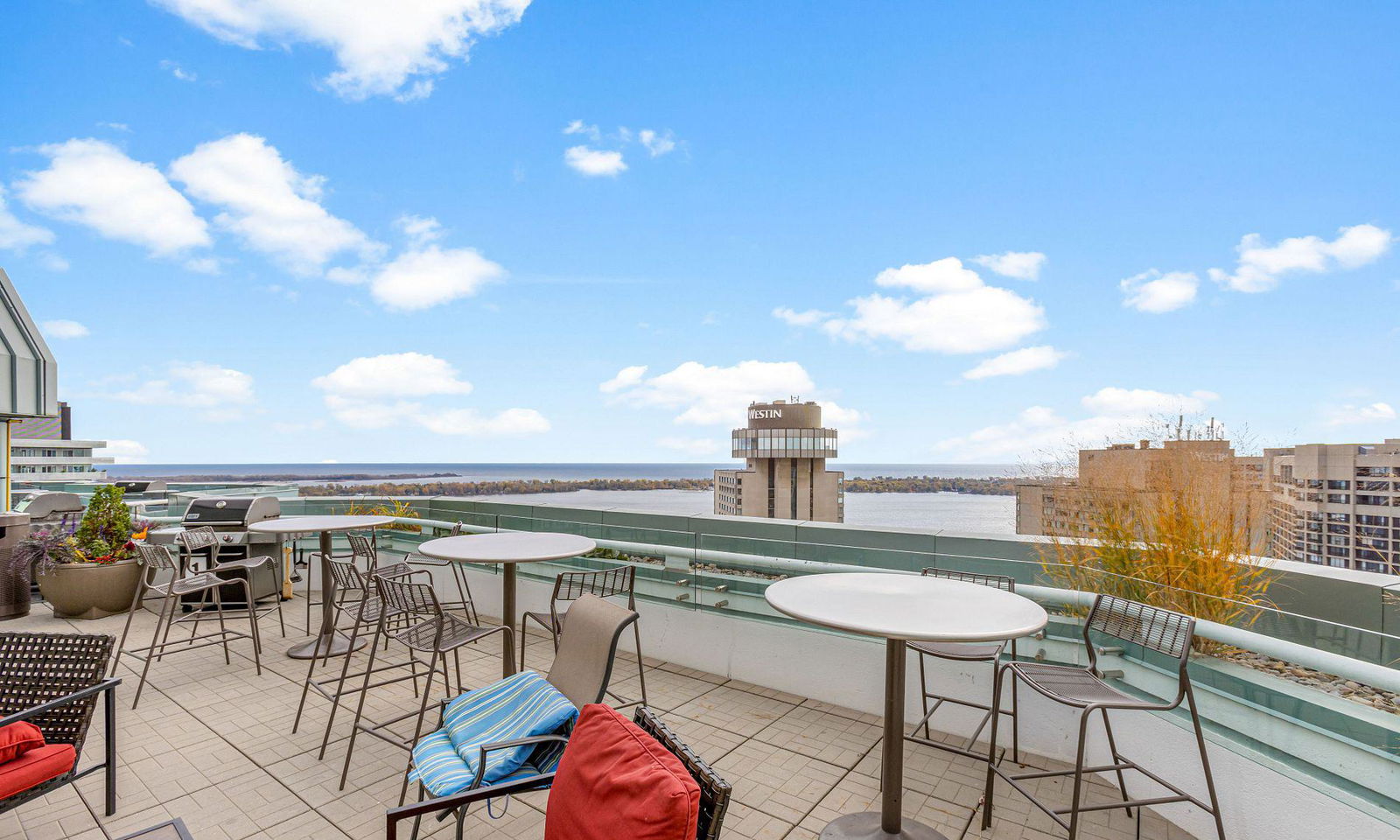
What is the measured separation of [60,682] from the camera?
2.42 m

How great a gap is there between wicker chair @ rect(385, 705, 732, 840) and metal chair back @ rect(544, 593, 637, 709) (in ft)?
1.69

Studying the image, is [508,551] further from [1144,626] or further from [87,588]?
[87,588]

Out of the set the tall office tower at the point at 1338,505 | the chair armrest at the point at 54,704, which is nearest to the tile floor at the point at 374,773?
the chair armrest at the point at 54,704

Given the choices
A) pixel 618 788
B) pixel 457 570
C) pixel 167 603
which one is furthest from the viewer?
pixel 457 570

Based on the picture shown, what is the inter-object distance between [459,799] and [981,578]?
280 centimetres

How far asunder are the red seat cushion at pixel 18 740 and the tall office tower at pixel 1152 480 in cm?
487

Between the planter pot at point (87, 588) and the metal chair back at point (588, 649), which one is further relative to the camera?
the planter pot at point (87, 588)

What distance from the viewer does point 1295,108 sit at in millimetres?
15930

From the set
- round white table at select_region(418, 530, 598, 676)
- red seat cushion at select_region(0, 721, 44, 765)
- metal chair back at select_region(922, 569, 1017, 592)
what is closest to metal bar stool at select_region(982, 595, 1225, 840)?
metal chair back at select_region(922, 569, 1017, 592)

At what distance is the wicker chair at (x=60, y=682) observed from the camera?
2.31m

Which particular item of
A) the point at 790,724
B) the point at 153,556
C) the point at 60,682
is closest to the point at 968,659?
the point at 790,724

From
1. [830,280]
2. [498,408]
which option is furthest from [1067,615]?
[498,408]

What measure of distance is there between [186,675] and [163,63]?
1200 cm

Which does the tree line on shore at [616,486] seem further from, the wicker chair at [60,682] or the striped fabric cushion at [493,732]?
the wicker chair at [60,682]
